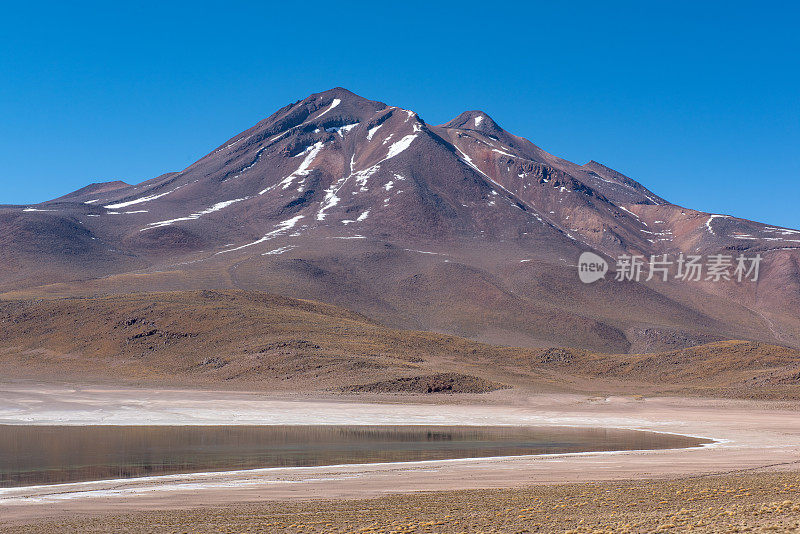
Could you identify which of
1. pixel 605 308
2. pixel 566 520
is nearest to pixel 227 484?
pixel 566 520

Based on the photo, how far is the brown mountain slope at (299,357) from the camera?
6650 centimetres

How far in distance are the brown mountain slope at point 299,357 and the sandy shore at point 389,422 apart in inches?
301

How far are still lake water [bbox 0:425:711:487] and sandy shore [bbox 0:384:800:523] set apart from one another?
2129mm

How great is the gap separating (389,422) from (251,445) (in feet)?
43.8

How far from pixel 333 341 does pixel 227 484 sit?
5541 centimetres

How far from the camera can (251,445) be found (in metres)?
33.2

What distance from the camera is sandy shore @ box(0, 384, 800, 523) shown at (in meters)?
21.0

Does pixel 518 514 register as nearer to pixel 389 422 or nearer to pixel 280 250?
pixel 389 422

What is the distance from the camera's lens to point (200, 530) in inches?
607

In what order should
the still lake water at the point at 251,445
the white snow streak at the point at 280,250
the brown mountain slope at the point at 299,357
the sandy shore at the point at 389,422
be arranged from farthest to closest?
1. the white snow streak at the point at 280,250
2. the brown mountain slope at the point at 299,357
3. the still lake water at the point at 251,445
4. the sandy shore at the point at 389,422

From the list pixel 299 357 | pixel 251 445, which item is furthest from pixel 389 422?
pixel 299 357

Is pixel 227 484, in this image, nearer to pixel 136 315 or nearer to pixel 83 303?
pixel 136 315

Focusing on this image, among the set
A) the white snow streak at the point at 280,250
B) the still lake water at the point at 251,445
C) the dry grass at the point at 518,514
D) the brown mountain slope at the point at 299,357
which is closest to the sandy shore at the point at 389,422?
the dry grass at the point at 518,514

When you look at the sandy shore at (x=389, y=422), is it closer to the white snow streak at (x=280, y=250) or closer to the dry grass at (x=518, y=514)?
the dry grass at (x=518, y=514)
